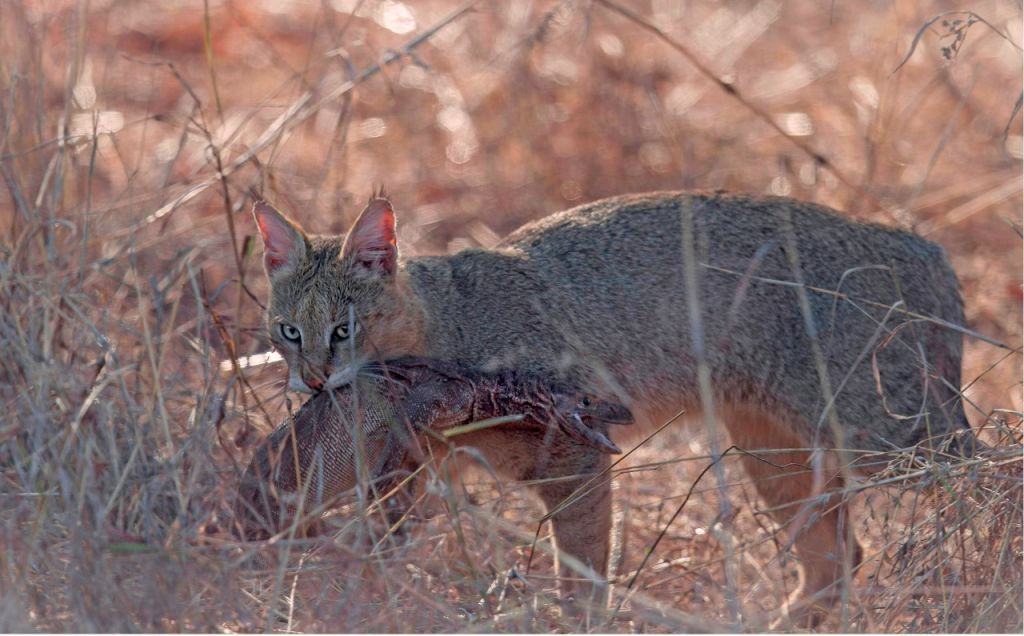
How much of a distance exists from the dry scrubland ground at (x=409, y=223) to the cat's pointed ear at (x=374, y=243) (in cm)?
54

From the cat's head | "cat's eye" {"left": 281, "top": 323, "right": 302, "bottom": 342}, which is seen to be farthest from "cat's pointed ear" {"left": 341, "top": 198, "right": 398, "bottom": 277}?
"cat's eye" {"left": 281, "top": 323, "right": 302, "bottom": 342}

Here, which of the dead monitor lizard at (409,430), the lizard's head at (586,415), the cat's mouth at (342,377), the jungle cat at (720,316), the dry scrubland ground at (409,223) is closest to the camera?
the dry scrubland ground at (409,223)

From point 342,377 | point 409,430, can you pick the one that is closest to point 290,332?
point 342,377

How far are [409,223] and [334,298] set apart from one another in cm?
352

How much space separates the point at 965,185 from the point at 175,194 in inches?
184

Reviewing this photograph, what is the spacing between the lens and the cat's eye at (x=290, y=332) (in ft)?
14.2

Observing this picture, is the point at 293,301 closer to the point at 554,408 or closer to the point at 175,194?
the point at 554,408

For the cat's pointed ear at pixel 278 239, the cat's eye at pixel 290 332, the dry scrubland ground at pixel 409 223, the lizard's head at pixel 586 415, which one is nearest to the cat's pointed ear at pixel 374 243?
the cat's pointed ear at pixel 278 239

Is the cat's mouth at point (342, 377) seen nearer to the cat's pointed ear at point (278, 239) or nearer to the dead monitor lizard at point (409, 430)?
the dead monitor lizard at point (409, 430)

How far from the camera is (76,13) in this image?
5.38 m

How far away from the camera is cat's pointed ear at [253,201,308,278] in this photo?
173 inches

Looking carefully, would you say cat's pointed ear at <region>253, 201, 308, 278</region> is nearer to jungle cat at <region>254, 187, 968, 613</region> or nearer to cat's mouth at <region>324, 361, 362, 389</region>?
jungle cat at <region>254, 187, 968, 613</region>

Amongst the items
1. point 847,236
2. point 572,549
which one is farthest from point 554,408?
point 847,236

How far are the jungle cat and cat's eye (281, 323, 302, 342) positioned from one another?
0.42 meters
